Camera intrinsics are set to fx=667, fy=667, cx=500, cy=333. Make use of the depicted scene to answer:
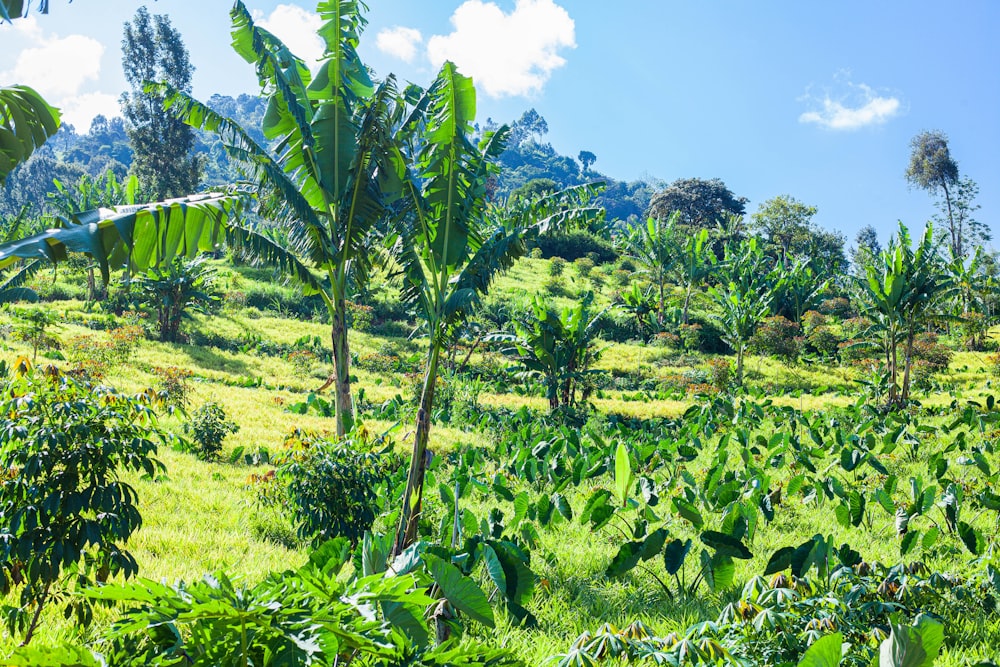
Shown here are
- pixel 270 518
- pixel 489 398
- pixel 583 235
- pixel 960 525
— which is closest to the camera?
pixel 960 525

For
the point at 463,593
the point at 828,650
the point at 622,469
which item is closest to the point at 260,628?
the point at 463,593

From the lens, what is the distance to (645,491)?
5.65 metres

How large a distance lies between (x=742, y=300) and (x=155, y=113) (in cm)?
2359

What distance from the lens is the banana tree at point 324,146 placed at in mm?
7840

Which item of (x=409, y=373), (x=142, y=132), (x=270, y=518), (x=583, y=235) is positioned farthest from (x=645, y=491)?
(x=583, y=235)

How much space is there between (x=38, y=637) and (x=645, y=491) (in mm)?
4246

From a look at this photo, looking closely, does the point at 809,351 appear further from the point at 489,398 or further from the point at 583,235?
the point at 583,235

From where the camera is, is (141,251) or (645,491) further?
(645,491)

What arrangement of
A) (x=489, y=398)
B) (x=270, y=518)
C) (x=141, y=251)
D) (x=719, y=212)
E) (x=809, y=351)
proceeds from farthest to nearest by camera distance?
(x=719, y=212), (x=809, y=351), (x=489, y=398), (x=270, y=518), (x=141, y=251)

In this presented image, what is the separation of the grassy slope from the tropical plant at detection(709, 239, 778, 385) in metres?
2.53

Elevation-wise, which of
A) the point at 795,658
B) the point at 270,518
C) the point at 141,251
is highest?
the point at 141,251

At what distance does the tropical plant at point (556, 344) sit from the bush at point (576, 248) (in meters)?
25.4

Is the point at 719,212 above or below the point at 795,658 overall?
above

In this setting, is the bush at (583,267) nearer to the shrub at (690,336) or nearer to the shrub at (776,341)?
the shrub at (690,336)
